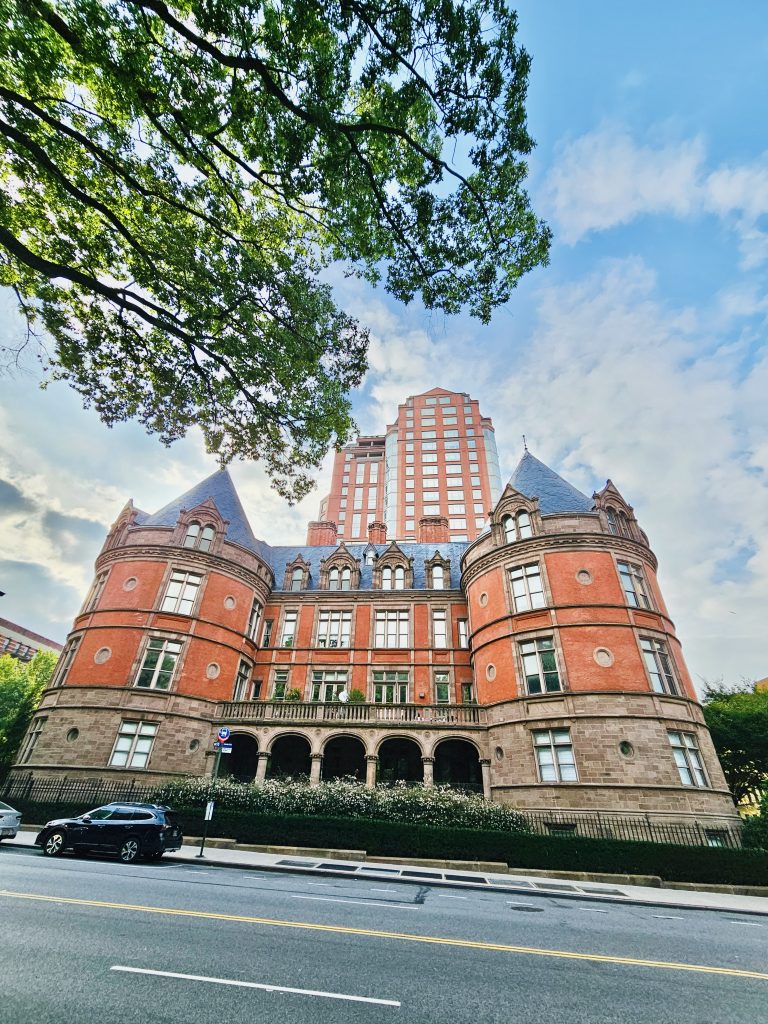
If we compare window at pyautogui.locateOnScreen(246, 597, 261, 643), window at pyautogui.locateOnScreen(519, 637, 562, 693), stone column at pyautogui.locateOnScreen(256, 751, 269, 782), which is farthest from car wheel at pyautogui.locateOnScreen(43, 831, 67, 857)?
window at pyautogui.locateOnScreen(519, 637, 562, 693)

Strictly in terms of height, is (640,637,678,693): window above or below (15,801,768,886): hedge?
above

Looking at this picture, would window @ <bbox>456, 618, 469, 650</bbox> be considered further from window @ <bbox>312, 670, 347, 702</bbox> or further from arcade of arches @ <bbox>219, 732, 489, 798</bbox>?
window @ <bbox>312, 670, 347, 702</bbox>

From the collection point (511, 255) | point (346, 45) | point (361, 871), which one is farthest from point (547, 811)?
point (346, 45)

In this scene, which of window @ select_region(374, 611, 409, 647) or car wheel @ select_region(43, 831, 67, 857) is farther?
window @ select_region(374, 611, 409, 647)

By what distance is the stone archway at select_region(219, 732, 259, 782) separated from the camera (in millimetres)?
25047

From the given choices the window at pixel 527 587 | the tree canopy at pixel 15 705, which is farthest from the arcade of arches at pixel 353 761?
the tree canopy at pixel 15 705

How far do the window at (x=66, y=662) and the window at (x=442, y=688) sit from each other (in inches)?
783

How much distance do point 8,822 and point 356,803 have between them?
11.7 metres

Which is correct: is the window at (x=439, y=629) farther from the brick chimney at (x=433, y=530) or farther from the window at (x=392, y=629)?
the brick chimney at (x=433, y=530)

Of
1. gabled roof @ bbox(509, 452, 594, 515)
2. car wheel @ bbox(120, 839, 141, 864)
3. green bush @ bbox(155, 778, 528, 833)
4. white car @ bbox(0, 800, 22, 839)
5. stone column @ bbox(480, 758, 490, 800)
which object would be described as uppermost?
gabled roof @ bbox(509, 452, 594, 515)

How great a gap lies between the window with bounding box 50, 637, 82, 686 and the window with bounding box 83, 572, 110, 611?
1912 millimetres

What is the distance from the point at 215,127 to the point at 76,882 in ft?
52.4

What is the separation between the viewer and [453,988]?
505cm

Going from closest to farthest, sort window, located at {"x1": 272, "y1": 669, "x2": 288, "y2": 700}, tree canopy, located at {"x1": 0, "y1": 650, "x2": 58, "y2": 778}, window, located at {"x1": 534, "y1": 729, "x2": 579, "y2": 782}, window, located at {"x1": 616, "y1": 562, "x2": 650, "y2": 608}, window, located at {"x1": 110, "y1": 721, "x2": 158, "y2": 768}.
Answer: window, located at {"x1": 534, "y1": 729, "x2": 579, "y2": 782} → window, located at {"x1": 110, "y1": 721, "x2": 158, "y2": 768} → window, located at {"x1": 616, "y1": 562, "x2": 650, "y2": 608} → window, located at {"x1": 272, "y1": 669, "x2": 288, "y2": 700} → tree canopy, located at {"x1": 0, "y1": 650, "x2": 58, "y2": 778}
